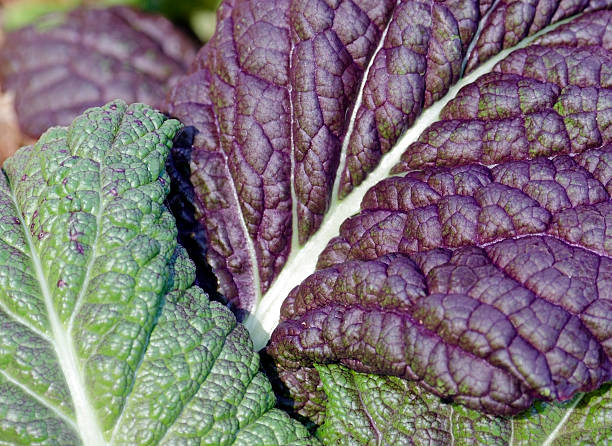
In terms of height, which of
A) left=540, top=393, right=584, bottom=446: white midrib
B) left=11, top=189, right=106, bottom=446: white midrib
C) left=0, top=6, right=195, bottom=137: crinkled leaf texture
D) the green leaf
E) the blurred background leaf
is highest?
the blurred background leaf

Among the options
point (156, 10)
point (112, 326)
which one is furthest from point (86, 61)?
point (112, 326)

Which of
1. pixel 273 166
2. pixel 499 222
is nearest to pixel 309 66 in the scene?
pixel 273 166

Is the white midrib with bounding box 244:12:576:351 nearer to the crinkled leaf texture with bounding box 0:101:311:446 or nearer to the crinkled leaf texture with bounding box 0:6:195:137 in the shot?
the crinkled leaf texture with bounding box 0:101:311:446

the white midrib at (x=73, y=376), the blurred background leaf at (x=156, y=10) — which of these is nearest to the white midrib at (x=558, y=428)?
the white midrib at (x=73, y=376)

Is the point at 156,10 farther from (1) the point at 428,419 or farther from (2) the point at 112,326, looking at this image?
(1) the point at 428,419

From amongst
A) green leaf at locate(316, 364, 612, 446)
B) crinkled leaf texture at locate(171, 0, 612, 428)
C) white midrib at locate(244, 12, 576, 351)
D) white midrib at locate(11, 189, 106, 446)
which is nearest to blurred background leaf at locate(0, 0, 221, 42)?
crinkled leaf texture at locate(171, 0, 612, 428)

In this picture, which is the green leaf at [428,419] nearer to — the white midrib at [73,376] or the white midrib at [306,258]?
the white midrib at [306,258]

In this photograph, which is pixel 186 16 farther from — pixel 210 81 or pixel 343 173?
pixel 343 173
